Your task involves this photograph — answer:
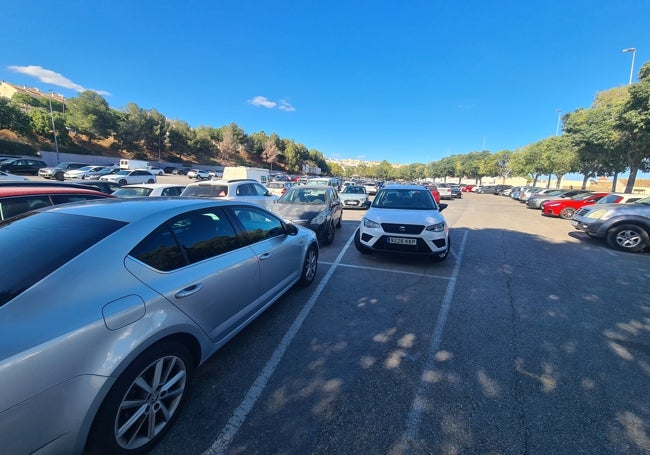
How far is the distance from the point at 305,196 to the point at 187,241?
6409mm

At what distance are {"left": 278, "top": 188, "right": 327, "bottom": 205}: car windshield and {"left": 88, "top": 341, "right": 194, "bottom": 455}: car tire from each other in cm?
645

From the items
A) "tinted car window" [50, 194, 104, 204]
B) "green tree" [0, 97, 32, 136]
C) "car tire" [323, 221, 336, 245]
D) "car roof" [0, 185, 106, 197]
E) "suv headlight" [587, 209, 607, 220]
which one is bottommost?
→ "car tire" [323, 221, 336, 245]

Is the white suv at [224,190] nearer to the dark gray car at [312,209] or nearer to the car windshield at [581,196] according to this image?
the dark gray car at [312,209]

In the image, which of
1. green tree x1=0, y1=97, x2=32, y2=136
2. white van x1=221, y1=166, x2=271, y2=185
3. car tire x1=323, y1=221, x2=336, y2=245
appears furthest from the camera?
green tree x1=0, y1=97, x2=32, y2=136

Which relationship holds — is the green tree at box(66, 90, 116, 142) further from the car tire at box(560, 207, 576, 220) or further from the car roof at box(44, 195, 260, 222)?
the car tire at box(560, 207, 576, 220)

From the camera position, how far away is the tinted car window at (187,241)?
6.82 ft

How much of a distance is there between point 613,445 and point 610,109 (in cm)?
2694

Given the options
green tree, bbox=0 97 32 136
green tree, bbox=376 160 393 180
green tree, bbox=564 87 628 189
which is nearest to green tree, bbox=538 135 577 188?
green tree, bbox=564 87 628 189

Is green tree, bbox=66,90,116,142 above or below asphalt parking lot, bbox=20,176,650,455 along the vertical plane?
above

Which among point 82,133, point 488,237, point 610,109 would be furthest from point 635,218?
point 82,133

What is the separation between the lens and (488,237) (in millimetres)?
9188

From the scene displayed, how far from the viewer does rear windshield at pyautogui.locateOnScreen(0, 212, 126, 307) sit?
61.5 inches

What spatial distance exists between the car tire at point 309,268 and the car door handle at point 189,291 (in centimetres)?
229

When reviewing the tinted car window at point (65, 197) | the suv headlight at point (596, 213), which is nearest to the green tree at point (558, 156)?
the suv headlight at point (596, 213)
